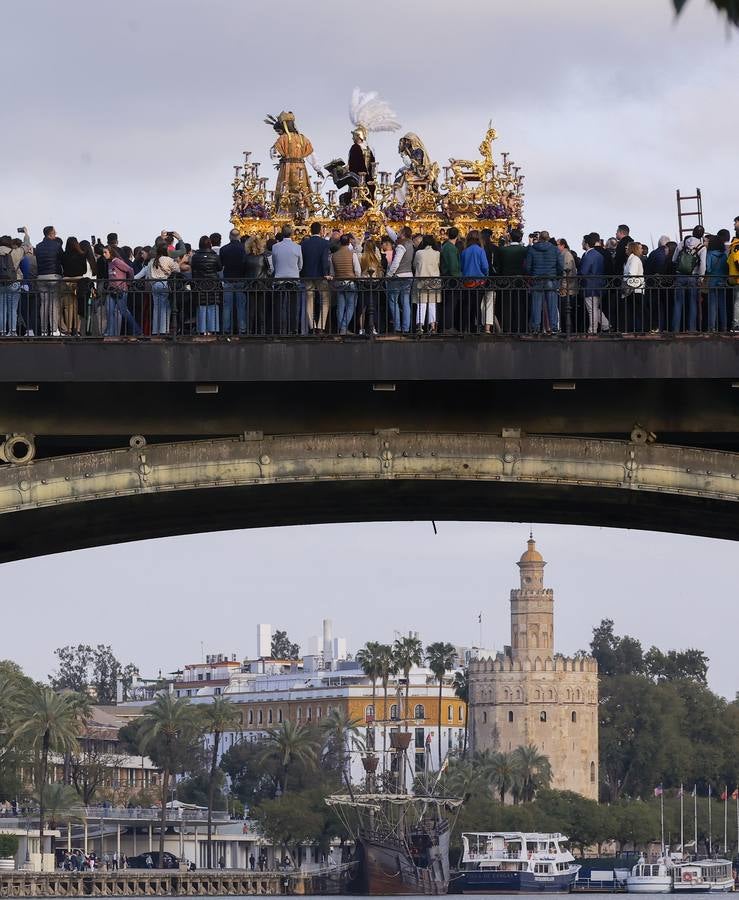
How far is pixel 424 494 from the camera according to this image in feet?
103

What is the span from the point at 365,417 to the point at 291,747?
165 metres

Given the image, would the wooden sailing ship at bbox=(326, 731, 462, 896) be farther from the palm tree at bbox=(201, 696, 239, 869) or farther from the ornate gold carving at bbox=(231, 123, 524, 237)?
the ornate gold carving at bbox=(231, 123, 524, 237)

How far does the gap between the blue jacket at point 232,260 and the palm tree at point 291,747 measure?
16320cm

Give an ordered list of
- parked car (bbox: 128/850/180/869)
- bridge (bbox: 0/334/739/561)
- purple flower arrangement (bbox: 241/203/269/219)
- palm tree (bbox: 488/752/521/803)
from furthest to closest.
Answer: palm tree (bbox: 488/752/521/803), parked car (bbox: 128/850/180/869), purple flower arrangement (bbox: 241/203/269/219), bridge (bbox: 0/334/739/561)

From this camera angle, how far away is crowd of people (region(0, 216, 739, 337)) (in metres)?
27.8

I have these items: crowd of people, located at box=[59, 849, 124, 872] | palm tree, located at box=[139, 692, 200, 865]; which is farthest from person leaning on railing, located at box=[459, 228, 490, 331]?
palm tree, located at box=[139, 692, 200, 865]

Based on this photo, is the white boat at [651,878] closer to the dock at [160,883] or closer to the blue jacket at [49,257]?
the dock at [160,883]

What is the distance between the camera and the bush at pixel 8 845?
15150 centimetres

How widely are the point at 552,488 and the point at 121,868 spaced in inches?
5767

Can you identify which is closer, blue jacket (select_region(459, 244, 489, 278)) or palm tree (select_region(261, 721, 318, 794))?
blue jacket (select_region(459, 244, 489, 278))

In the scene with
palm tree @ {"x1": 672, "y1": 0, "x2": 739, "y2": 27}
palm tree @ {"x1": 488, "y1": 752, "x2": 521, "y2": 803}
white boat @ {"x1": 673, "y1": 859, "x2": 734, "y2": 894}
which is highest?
palm tree @ {"x1": 672, "y1": 0, "x2": 739, "y2": 27}

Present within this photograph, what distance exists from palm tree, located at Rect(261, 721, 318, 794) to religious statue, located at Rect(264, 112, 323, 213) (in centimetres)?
15482

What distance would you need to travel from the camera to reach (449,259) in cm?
2831

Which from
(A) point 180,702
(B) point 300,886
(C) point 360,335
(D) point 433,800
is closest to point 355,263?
(C) point 360,335
